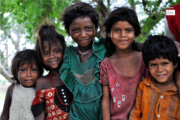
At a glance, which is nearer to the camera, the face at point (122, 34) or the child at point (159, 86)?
the child at point (159, 86)

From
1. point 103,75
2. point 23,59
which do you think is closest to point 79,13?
point 103,75

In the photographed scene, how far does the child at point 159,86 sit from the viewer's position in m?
1.59

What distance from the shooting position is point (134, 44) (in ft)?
6.72

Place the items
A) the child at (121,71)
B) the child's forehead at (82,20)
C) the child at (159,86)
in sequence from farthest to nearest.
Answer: the child's forehead at (82,20), the child at (121,71), the child at (159,86)

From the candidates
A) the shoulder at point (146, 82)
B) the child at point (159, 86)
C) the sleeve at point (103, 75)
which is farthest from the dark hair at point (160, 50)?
the sleeve at point (103, 75)

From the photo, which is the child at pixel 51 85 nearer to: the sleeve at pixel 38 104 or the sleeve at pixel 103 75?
the sleeve at pixel 38 104

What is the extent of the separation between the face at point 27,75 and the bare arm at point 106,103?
0.85 meters

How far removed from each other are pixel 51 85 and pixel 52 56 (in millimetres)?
329

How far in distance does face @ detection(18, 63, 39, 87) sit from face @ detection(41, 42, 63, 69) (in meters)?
0.17

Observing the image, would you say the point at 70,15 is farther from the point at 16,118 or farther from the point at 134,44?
the point at 16,118

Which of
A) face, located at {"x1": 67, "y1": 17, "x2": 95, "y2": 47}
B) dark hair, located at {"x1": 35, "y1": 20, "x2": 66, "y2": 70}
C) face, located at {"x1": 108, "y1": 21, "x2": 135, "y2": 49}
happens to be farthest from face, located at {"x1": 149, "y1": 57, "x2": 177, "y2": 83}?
dark hair, located at {"x1": 35, "y1": 20, "x2": 66, "y2": 70}

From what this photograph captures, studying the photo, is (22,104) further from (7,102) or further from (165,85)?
(165,85)

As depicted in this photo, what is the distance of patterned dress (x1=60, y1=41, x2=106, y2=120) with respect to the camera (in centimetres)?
186

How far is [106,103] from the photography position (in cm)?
186
